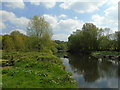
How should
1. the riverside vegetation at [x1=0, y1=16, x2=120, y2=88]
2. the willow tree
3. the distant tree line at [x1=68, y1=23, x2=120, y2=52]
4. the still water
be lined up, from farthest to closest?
the distant tree line at [x1=68, y1=23, x2=120, y2=52]
the willow tree
the still water
the riverside vegetation at [x1=0, y1=16, x2=120, y2=88]

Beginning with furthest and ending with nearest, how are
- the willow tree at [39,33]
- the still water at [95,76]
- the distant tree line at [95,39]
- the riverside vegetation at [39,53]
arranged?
the distant tree line at [95,39] → the willow tree at [39,33] → the still water at [95,76] → the riverside vegetation at [39,53]

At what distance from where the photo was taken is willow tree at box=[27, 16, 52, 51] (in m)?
37.2

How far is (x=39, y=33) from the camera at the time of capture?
125 feet

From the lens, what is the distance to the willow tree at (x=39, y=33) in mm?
37188

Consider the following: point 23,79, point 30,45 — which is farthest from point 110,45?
point 23,79

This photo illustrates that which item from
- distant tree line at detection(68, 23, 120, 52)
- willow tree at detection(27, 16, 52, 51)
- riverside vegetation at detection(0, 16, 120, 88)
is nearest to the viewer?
riverside vegetation at detection(0, 16, 120, 88)

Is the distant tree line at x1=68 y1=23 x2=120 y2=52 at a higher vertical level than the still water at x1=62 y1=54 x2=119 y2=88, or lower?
higher

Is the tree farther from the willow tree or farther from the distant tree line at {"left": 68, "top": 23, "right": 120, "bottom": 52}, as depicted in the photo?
the willow tree

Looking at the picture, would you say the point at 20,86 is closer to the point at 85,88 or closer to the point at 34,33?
the point at 85,88

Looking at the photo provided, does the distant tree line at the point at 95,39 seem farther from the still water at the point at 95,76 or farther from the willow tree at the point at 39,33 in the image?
the still water at the point at 95,76

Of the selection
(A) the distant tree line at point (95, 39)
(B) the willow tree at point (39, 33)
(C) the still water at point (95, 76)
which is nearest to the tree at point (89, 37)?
(A) the distant tree line at point (95, 39)

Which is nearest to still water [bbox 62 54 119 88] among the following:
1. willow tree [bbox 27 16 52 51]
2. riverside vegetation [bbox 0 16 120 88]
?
riverside vegetation [bbox 0 16 120 88]

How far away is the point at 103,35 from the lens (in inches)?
2840

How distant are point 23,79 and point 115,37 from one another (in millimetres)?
63344
